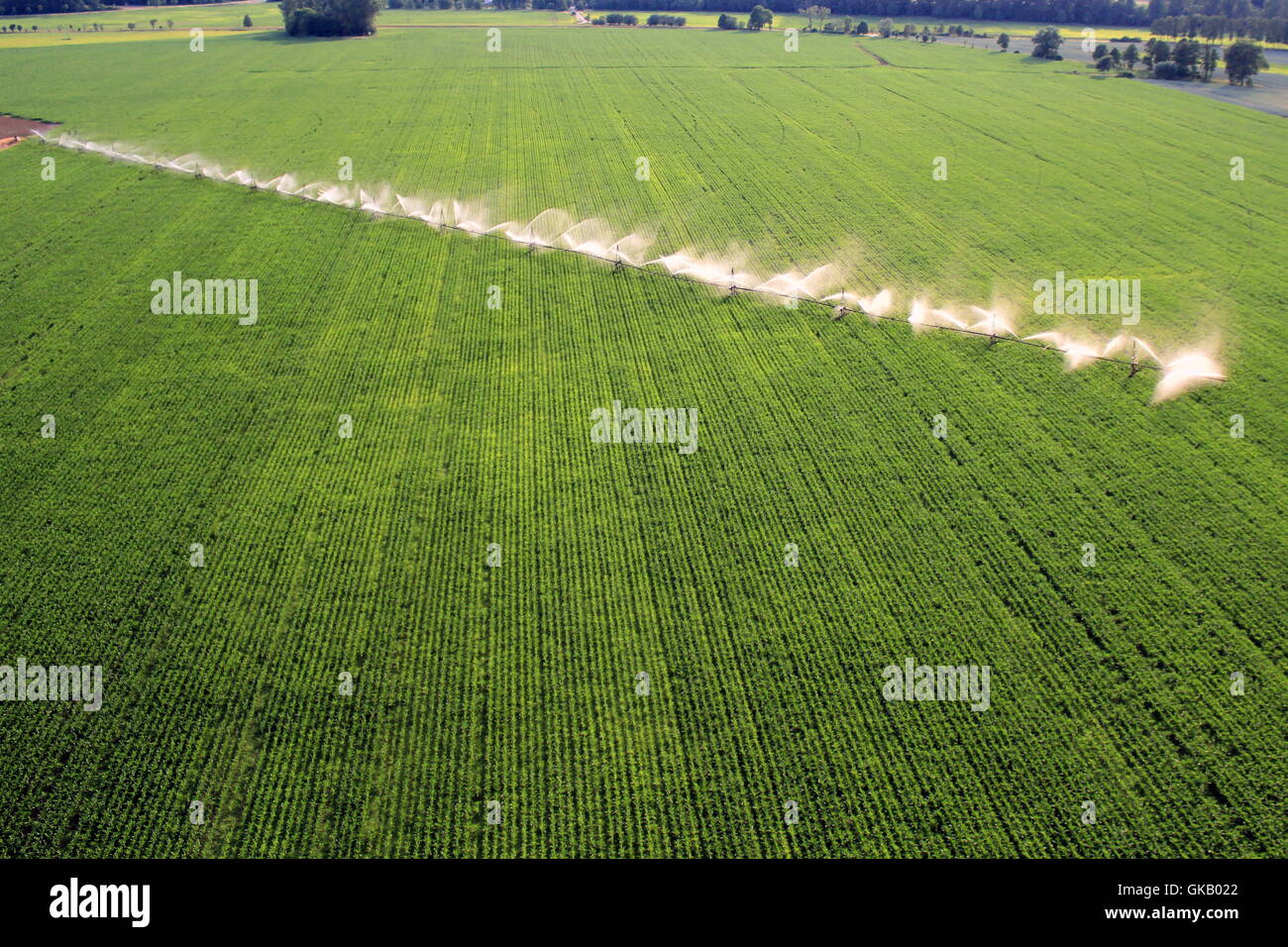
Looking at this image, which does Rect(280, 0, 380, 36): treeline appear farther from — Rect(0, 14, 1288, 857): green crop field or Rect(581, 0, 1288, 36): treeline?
Rect(0, 14, 1288, 857): green crop field

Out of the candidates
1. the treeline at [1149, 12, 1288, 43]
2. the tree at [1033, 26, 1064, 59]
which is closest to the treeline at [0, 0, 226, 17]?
the tree at [1033, 26, 1064, 59]

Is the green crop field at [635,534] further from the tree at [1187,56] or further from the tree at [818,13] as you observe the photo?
the tree at [818,13]

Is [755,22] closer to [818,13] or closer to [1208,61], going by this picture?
[818,13]

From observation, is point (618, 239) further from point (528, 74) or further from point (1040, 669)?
point (528, 74)

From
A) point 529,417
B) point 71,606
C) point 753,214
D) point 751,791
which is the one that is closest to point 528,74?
point 753,214

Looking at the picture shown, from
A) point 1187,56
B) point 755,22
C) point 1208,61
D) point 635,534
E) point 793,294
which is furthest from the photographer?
point 755,22

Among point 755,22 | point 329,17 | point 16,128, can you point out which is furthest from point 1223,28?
point 16,128
